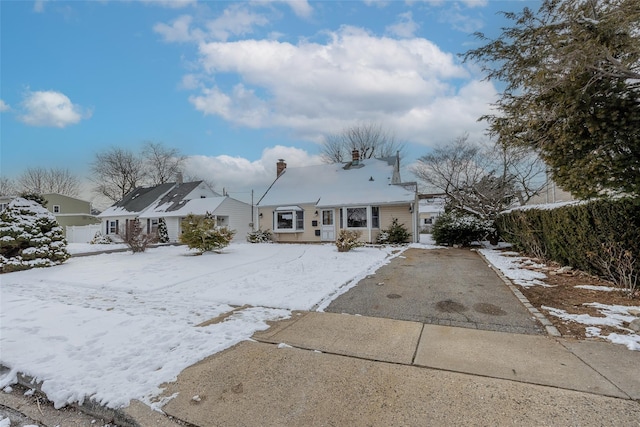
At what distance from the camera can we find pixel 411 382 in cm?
272

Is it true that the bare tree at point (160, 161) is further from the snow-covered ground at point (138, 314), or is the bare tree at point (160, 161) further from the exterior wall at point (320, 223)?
the snow-covered ground at point (138, 314)

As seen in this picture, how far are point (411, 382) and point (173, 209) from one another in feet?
80.9

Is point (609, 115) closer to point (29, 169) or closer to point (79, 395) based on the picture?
point (79, 395)

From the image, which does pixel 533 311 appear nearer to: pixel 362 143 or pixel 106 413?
pixel 106 413

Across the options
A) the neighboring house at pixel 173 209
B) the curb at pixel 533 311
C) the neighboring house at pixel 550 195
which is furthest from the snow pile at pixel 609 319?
the neighboring house at pixel 173 209

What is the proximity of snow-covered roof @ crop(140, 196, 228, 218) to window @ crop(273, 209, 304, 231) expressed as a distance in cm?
521

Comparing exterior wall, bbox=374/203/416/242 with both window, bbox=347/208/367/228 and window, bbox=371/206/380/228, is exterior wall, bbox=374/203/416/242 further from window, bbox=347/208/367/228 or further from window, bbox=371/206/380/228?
window, bbox=347/208/367/228

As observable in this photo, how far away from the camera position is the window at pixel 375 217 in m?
17.9

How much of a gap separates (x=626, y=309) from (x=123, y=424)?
6.73 meters

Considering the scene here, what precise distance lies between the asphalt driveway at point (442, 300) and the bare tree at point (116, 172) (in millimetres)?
36740

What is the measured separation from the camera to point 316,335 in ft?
13.0

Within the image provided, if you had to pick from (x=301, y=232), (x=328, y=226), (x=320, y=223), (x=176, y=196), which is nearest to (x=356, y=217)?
(x=328, y=226)

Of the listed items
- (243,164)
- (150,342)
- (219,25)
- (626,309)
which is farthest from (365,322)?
(243,164)


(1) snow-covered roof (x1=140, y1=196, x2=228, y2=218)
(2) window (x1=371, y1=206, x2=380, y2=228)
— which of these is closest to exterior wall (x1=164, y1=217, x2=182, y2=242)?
(1) snow-covered roof (x1=140, y1=196, x2=228, y2=218)
